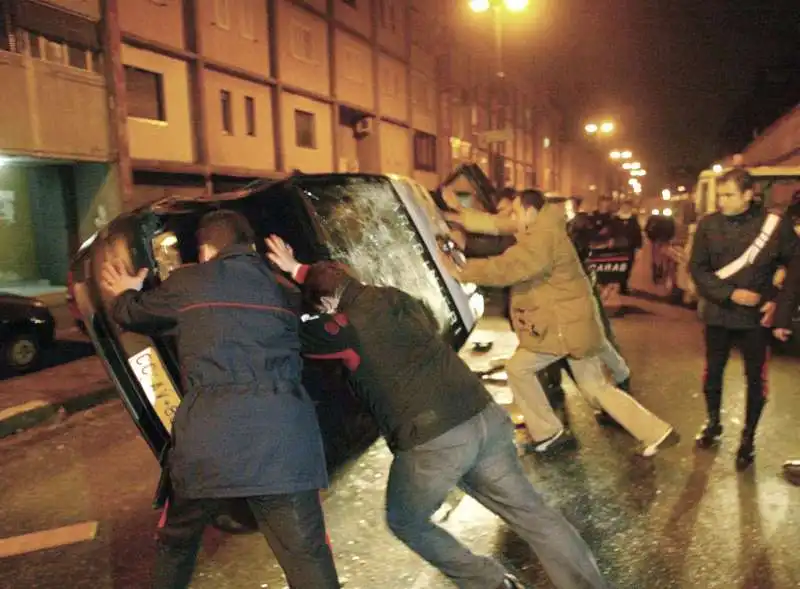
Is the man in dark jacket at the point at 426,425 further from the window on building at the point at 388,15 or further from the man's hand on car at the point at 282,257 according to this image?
the window on building at the point at 388,15

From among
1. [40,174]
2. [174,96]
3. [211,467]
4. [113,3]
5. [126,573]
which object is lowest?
[126,573]

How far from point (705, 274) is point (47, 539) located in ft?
13.4

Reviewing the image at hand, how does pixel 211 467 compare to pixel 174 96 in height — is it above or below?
below

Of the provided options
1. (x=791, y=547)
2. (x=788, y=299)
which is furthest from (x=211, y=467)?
(x=788, y=299)

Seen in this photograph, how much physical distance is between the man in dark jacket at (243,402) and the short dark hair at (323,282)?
6.1 inches

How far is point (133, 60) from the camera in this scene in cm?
1352

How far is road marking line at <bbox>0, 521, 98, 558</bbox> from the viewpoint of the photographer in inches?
152

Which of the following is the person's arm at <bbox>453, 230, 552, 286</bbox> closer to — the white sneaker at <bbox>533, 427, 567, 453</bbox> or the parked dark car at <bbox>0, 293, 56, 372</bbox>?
the white sneaker at <bbox>533, 427, 567, 453</bbox>

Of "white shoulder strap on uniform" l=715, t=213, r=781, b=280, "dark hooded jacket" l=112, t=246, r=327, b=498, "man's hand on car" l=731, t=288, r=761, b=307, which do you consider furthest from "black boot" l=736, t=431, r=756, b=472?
"dark hooded jacket" l=112, t=246, r=327, b=498

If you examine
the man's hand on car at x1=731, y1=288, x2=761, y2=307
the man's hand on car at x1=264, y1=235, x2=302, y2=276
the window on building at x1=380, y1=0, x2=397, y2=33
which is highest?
the window on building at x1=380, y1=0, x2=397, y2=33

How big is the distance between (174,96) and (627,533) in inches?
527

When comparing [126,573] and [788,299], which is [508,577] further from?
[788,299]

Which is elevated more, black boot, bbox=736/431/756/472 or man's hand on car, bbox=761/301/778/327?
man's hand on car, bbox=761/301/778/327

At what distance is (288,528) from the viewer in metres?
2.52
